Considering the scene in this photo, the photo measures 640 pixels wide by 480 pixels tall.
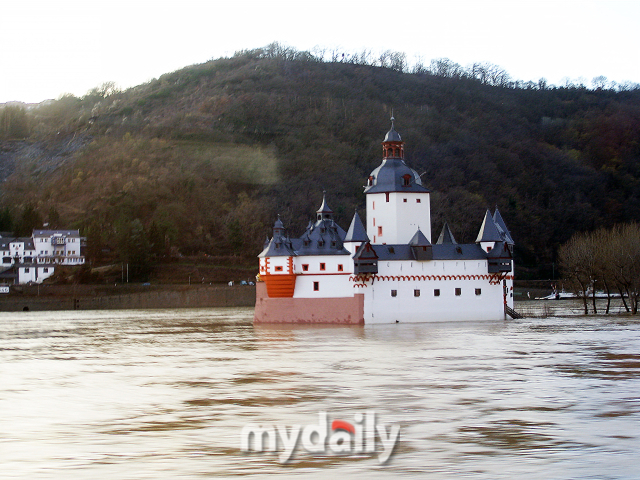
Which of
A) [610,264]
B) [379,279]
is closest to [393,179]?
[379,279]

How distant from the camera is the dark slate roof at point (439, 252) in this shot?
53.9 meters

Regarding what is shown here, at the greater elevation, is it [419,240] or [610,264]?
[419,240]

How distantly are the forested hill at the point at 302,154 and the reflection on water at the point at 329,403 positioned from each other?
225 ft

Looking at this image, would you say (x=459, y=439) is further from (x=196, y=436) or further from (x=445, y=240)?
(x=445, y=240)

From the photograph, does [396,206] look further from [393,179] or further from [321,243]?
[321,243]

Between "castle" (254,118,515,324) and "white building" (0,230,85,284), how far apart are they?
196ft

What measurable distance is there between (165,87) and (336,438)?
162 metres

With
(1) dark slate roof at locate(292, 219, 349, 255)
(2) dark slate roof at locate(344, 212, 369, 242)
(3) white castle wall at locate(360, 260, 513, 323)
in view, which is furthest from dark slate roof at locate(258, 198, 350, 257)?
(3) white castle wall at locate(360, 260, 513, 323)

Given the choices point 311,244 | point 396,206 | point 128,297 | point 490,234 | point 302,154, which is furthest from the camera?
point 302,154

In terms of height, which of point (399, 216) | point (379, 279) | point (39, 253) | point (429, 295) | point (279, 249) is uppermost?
point (399, 216)

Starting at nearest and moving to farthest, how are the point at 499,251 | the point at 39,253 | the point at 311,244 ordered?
the point at 499,251 → the point at 311,244 → the point at 39,253

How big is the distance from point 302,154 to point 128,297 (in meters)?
46.4

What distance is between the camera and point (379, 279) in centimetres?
5347

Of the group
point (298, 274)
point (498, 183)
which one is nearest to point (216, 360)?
point (298, 274)
